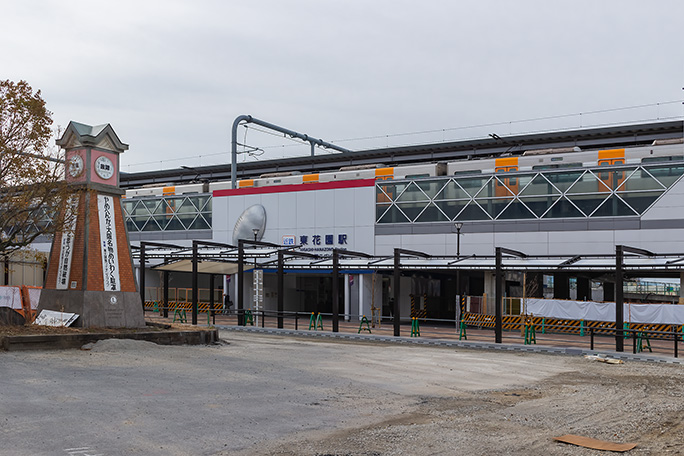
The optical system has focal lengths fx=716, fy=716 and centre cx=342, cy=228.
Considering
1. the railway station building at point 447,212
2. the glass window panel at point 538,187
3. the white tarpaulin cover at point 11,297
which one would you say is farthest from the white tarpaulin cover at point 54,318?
the glass window panel at point 538,187

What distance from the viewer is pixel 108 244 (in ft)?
74.2

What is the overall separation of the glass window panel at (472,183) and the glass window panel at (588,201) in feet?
15.5

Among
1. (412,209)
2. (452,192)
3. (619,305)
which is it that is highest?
(452,192)

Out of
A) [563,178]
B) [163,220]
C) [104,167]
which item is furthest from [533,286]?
[163,220]

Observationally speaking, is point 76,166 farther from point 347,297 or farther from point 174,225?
point 174,225

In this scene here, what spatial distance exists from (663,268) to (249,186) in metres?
29.2

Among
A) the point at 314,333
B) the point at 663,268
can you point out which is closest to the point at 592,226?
the point at 663,268

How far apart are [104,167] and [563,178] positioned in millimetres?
23049

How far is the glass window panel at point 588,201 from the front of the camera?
35312mm

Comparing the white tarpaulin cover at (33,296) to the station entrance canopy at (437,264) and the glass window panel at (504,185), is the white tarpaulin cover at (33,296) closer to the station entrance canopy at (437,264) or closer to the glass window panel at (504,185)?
the station entrance canopy at (437,264)

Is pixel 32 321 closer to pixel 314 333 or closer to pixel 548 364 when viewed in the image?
pixel 314 333

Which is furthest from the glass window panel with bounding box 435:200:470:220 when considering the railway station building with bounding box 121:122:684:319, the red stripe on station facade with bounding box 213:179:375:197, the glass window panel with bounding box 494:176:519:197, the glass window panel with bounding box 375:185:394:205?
the red stripe on station facade with bounding box 213:179:375:197

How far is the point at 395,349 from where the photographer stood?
78.8 ft

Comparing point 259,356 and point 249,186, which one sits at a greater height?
point 249,186
